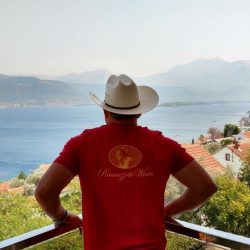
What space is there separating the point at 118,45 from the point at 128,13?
3.18 feet

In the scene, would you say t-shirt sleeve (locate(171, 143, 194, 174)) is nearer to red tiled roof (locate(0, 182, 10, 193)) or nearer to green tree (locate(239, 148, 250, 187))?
red tiled roof (locate(0, 182, 10, 193))

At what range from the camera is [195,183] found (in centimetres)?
137

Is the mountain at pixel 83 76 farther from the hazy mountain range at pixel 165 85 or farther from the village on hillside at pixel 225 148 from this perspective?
the village on hillside at pixel 225 148

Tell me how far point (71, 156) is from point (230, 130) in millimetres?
5014

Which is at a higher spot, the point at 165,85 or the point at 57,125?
the point at 165,85

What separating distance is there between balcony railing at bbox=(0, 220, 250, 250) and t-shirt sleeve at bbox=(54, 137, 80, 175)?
0.45 m

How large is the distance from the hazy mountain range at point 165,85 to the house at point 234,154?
2.34ft

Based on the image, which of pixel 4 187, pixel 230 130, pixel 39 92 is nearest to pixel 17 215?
pixel 4 187

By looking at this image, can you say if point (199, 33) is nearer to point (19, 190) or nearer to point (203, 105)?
point (203, 105)

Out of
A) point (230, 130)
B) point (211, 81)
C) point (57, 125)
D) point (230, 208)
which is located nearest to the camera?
point (230, 208)

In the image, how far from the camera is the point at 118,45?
7.61 meters

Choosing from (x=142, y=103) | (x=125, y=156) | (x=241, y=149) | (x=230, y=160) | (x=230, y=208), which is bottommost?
(x=230, y=208)

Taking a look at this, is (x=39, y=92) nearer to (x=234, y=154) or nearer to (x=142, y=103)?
(x=234, y=154)

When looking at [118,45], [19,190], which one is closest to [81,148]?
[19,190]
